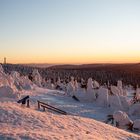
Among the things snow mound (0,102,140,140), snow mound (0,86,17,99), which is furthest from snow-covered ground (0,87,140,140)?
snow mound (0,86,17,99)

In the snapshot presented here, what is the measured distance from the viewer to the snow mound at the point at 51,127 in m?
13.6

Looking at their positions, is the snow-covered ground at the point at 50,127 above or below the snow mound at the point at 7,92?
below

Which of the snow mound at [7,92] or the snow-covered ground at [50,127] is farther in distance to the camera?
the snow mound at [7,92]

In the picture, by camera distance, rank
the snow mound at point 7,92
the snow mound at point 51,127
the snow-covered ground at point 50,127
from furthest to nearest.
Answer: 1. the snow mound at point 7,92
2. the snow mound at point 51,127
3. the snow-covered ground at point 50,127

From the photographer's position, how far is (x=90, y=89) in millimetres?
48469

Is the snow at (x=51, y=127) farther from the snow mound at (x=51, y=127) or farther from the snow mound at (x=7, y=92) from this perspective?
the snow mound at (x=7, y=92)

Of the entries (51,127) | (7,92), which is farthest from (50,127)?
(7,92)

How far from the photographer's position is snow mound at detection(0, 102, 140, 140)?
44.7 feet

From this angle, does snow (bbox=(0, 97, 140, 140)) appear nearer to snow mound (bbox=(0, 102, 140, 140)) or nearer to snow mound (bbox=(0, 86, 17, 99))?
snow mound (bbox=(0, 102, 140, 140))

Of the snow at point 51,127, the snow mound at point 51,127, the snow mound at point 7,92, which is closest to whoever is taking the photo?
the snow mound at point 51,127

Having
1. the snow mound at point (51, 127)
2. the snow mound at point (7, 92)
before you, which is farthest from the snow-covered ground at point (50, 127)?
the snow mound at point (7, 92)

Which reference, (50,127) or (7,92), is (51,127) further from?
(7,92)

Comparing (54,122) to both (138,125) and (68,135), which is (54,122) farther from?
(138,125)

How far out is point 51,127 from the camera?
15.6 meters
